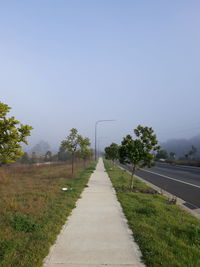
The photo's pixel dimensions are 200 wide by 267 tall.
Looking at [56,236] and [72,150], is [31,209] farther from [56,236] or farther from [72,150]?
[72,150]

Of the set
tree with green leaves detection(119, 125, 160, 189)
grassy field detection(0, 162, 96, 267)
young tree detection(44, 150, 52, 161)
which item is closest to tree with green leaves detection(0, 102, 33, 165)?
grassy field detection(0, 162, 96, 267)

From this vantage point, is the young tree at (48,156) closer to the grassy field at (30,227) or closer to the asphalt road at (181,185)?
the asphalt road at (181,185)

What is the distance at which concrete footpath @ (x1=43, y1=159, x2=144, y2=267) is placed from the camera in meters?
3.67

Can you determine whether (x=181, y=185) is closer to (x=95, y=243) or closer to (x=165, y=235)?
(x=165, y=235)

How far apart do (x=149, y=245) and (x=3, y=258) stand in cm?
292

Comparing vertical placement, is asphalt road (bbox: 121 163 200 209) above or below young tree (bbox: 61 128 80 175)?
below

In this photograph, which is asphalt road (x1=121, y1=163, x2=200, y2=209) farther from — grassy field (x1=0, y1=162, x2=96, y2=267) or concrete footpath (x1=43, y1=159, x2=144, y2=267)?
grassy field (x1=0, y1=162, x2=96, y2=267)

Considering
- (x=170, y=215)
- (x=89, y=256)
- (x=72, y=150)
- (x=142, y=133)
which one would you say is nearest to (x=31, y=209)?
(x=89, y=256)

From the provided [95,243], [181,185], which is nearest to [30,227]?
[95,243]

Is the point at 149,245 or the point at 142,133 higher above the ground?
the point at 142,133

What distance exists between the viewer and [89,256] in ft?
12.6

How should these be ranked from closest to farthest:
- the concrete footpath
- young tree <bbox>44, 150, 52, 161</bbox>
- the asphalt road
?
the concrete footpath → the asphalt road → young tree <bbox>44, 150, 52, 161</bbox>

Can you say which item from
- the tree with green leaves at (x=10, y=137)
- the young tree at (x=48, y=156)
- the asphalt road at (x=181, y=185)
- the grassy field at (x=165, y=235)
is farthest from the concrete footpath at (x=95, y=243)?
the young tree at (x=48, y=156)

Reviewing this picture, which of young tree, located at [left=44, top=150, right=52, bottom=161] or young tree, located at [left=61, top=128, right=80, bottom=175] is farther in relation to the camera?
young tree, located at [left=44, top=150, right=52, bottom=161]
